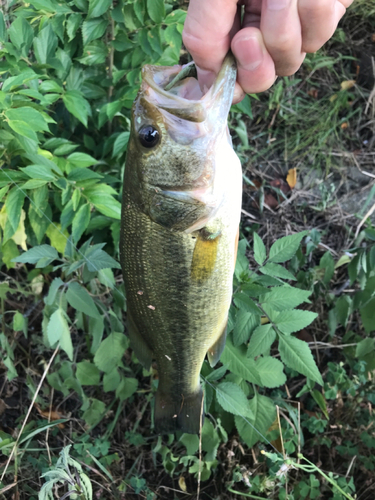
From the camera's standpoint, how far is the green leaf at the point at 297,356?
184 cm

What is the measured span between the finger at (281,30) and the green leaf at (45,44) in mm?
1479

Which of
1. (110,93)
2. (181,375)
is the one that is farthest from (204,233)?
(110,93)

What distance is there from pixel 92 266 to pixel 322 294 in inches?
73.7

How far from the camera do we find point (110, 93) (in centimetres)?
269

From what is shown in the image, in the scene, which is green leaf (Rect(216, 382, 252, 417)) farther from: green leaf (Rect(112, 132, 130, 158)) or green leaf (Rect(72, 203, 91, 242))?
green leaf (Rect(112, 132, 130, 158))

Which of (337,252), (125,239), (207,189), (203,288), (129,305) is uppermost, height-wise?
Answer: (207,189)

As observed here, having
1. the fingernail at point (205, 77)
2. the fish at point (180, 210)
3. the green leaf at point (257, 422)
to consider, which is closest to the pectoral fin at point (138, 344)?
the fish at point (180, 210)

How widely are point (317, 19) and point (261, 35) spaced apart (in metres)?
0.17

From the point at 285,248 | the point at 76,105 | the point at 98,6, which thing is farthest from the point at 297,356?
the point at 98,6

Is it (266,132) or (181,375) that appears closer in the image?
(181,375)

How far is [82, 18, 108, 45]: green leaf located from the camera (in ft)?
7.34

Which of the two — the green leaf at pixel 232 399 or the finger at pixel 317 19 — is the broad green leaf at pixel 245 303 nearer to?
the green leaf at pixel 232 399

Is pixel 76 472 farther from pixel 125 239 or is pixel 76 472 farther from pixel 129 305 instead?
pixel 125 239

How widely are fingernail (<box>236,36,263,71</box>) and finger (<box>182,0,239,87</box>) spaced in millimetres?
71
